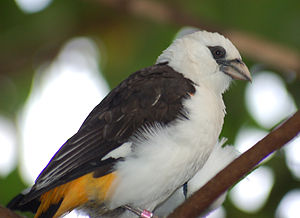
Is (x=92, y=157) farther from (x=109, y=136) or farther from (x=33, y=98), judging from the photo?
(x=33, y=98)

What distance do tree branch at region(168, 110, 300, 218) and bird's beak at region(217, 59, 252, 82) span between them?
154cm

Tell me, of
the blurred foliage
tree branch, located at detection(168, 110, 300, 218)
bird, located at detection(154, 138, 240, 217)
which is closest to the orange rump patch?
bird, located at detection(154, 138, 240, 217)

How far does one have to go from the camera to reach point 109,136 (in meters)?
3.94

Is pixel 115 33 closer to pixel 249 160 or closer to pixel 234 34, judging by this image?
pixel 234 34

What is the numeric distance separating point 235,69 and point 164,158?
3.47ft

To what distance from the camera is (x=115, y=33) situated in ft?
21.4

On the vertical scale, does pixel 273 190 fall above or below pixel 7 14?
below

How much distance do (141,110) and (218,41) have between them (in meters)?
1.02

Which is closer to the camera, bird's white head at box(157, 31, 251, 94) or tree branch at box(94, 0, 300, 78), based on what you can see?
bird's white head at box(157, 31, 251, 94)

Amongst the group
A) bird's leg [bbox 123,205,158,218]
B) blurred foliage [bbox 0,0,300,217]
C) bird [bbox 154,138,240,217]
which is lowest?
bird [bbox 154,138,240,217]

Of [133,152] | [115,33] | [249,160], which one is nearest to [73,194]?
[133,152]

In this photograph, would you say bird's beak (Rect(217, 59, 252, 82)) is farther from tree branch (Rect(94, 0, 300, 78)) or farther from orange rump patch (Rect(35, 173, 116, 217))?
orange rump patch (Rect(35, 173, 116, 217))

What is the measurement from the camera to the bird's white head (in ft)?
14.8

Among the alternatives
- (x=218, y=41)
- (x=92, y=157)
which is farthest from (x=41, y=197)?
(x=218, y=41)
